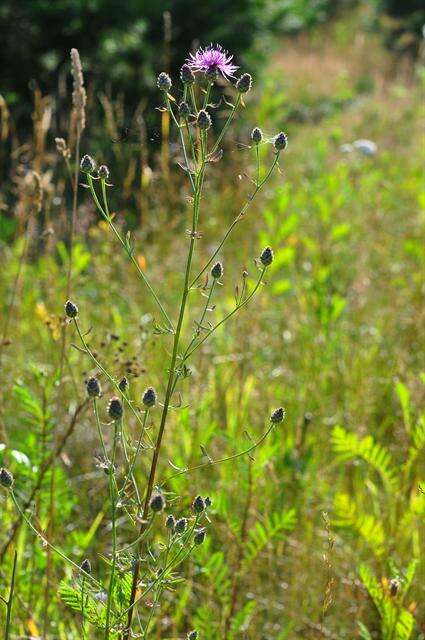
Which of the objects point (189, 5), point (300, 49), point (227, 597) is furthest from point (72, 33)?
point (300, 49)

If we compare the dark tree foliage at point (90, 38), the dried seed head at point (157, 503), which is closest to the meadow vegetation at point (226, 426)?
the dried seed head at point (157, 503)

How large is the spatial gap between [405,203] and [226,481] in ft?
8.93

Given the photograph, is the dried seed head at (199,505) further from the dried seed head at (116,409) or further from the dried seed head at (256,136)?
the dried seed head at (256,136)

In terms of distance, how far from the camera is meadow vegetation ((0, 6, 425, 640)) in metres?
1.40

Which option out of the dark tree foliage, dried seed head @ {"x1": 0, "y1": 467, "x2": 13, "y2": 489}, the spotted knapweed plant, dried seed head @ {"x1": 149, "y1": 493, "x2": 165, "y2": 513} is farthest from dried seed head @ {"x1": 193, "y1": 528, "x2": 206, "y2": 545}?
the dark tree foliage

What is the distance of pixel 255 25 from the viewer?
5836 millimetres

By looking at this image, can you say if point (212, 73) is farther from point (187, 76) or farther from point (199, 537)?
point (199, 537)

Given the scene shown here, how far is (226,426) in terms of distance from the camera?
2223 mm

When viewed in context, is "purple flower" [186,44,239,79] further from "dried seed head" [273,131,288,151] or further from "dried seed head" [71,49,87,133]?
"dried seed head" [71,49,87,133]

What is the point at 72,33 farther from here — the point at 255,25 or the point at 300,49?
the point at 300,49

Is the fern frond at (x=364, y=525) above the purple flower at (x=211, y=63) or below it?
below

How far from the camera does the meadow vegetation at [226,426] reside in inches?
55.1

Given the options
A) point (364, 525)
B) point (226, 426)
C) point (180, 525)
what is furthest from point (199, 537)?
point (226, 426)

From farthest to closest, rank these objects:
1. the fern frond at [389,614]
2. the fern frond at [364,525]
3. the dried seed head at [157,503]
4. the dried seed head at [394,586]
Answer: the fern frond at [364,525] < the fern frond at [389,614] < the dried seed head at [394,586] < the dried seed head at [157,503]
